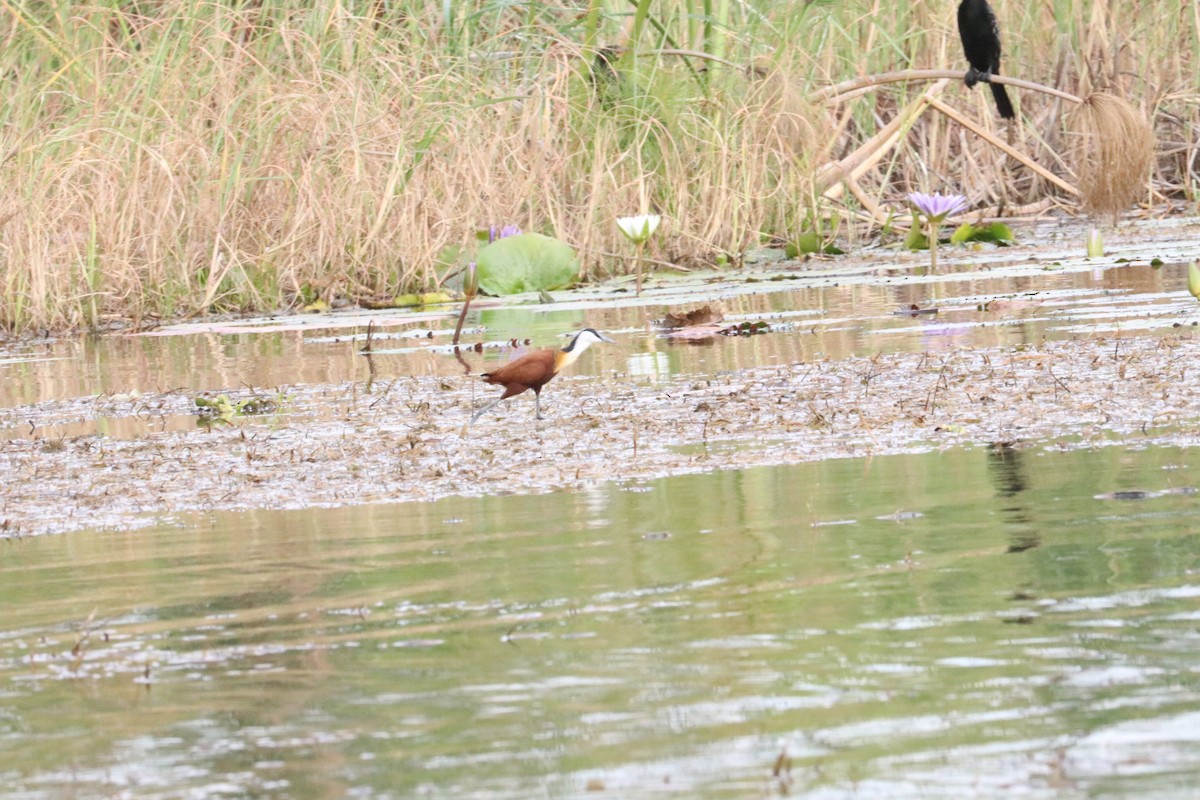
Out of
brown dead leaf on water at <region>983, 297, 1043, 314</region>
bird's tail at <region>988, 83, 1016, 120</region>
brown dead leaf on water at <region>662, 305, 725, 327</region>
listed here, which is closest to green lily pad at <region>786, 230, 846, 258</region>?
bird's tail at <region>988, 83, 1016, 120</region>

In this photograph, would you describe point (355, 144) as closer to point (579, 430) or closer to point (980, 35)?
point (980, 35)

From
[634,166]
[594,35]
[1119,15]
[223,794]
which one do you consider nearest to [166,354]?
[634,166]

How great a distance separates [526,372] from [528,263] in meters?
4.27

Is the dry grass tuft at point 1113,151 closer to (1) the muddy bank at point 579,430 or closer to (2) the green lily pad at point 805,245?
(2) the green lily pad at point 805,245

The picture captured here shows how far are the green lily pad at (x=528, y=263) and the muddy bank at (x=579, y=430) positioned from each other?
10.7 ft

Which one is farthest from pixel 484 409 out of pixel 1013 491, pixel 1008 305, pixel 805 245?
pixel 805 245

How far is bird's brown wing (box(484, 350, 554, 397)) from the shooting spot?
16.2 feet

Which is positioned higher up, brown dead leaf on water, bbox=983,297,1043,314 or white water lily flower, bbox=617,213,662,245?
white water lily flower, bbox=617,213,662,245

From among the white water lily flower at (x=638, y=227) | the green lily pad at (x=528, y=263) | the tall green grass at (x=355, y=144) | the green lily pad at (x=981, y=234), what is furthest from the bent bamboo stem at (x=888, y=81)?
the white water lily flower at (x=638, y=227)

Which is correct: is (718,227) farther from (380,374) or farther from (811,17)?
(380,374)

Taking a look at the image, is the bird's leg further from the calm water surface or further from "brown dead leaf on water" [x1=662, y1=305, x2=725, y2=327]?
"brown dead leaf on water" [x1=662, y1=305, x2=725, y2=327]

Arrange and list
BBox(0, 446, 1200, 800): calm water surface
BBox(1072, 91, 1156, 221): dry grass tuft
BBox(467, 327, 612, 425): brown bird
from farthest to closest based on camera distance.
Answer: BBox(1072, 91, 1156, 221): dry grass tuft → BBox(467, 327, 612, 425): brown bird → BBox(0, 446, 1200, 800): calm water surface

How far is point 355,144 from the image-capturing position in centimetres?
906

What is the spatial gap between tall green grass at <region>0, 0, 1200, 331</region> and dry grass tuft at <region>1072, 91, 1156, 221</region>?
54.6 inches
